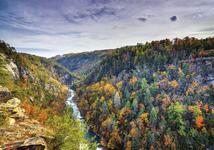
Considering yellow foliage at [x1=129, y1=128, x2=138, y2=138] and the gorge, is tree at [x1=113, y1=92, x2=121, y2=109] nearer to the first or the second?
the gorge

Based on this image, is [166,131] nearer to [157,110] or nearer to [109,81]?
[157,110]

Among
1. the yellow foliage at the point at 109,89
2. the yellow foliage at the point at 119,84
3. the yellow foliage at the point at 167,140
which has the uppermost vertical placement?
the yellow foliage at the point at 119,84

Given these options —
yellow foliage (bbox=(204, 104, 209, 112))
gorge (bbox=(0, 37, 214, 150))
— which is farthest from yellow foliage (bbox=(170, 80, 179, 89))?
yellow foliage (bbox=(204, 104, 209, 112))

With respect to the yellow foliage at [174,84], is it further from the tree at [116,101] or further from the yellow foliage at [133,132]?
the yellow foliage at [133,132]

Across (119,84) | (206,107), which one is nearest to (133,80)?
(119,84)

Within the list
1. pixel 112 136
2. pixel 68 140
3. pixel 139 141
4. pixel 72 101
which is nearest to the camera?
pixel 68 140

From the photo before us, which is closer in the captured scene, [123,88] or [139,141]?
[139,141]

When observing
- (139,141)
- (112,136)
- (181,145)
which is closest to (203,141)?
(181,145)

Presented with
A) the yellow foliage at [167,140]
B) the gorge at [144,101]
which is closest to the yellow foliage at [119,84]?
the gorge at [144,101]
